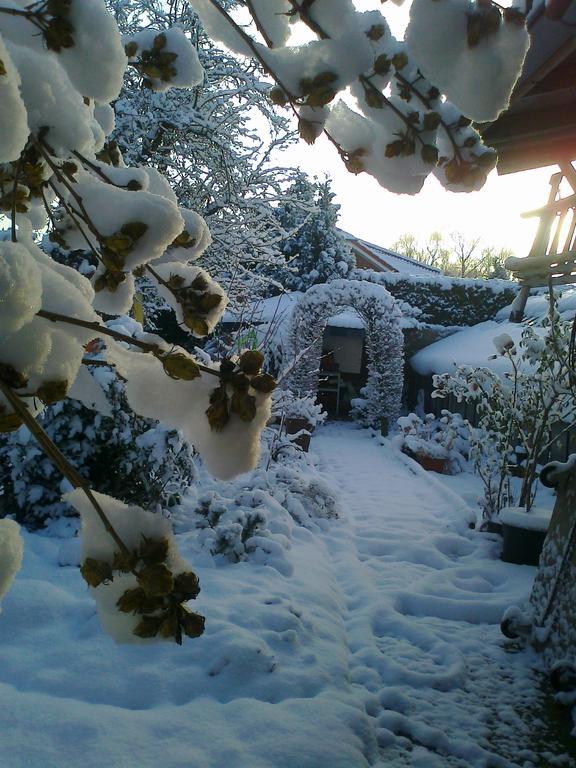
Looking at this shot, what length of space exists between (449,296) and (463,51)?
47.9 feet

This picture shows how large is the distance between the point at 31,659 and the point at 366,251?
20.2 meters

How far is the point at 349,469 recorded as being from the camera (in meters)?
8.66

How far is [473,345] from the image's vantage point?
12.4 meters

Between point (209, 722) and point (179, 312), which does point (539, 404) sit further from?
point (179, 312)

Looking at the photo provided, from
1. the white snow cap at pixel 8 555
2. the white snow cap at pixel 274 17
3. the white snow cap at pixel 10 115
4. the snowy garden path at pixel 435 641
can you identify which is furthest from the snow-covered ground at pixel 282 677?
the white snow cap at pixel 274 17

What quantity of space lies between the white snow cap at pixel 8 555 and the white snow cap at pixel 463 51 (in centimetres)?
77

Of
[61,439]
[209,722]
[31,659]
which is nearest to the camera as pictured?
[209,722]

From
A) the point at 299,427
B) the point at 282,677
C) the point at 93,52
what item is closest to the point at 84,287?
the point at 93,52

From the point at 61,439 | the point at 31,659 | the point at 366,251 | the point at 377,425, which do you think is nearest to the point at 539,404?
the point at 61,439

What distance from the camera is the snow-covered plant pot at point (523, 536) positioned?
4426mm

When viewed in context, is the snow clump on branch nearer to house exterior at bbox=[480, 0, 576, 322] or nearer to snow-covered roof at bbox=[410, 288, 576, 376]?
house exterior at bbox=[480, 0, 576, 322]

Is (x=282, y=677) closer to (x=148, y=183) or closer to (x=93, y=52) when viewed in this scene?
(x=148, y=183)

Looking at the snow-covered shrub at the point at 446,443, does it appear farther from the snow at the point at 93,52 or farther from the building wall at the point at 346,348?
the snow at the point at 93,52

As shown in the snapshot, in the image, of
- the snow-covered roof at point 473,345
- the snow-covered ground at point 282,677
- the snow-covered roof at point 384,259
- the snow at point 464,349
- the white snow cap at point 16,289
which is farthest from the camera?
the snow-covered roof at point 384,259
